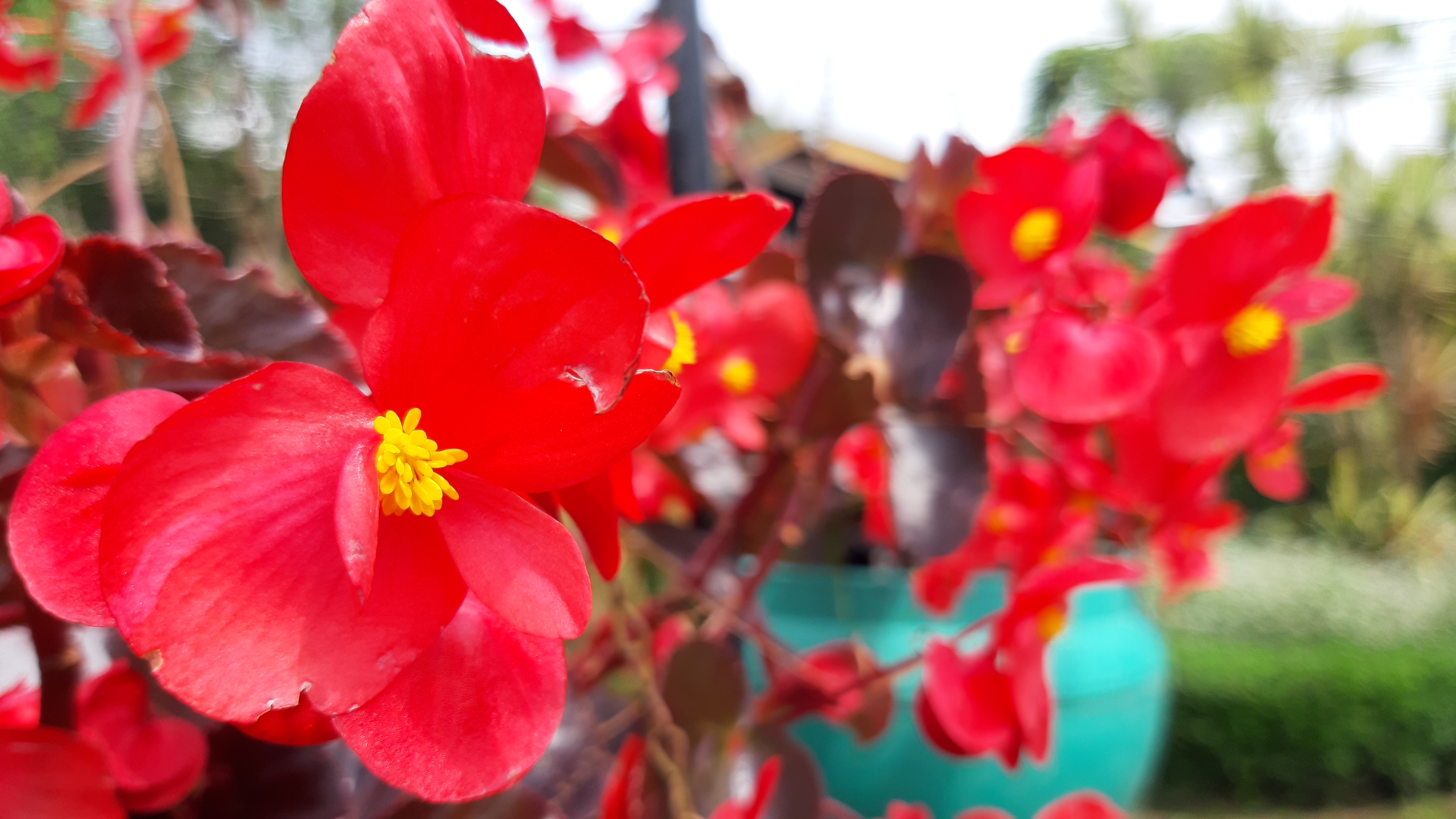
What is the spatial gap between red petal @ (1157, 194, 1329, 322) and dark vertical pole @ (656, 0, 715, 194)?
22 cm

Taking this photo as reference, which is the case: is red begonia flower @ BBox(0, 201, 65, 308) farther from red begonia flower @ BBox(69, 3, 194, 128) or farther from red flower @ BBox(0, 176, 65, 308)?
red begonia flower @ BBox(69, 3, 194, 128)

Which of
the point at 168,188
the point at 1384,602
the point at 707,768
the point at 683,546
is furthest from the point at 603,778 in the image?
the point at 1384,602

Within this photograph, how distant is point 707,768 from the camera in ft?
1.16

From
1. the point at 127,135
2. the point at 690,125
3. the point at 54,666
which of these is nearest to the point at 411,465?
the point at 54,666

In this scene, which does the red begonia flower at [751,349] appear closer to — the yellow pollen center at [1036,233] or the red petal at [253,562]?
the yellow pollen center at [1036,233]

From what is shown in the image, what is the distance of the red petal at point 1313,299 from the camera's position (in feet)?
1.22

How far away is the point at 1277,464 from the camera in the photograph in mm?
512

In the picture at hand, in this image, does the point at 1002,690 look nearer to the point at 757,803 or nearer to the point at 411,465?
the point at 757,803

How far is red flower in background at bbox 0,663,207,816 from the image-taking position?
7.6 inches

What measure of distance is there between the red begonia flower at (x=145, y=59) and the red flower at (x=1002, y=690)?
0.38 metres

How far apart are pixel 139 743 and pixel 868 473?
17.0 inches

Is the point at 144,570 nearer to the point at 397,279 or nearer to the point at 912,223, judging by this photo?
the point at 397,279

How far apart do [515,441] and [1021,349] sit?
26 cm

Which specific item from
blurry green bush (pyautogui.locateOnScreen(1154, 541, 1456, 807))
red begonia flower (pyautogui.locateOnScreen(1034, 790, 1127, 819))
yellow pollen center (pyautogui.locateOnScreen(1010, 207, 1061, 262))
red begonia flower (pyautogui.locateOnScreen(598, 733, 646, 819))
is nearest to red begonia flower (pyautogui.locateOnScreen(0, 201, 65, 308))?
red begonia flower (pyautogui.locateOnScreen(598, 733, 646, 819))
